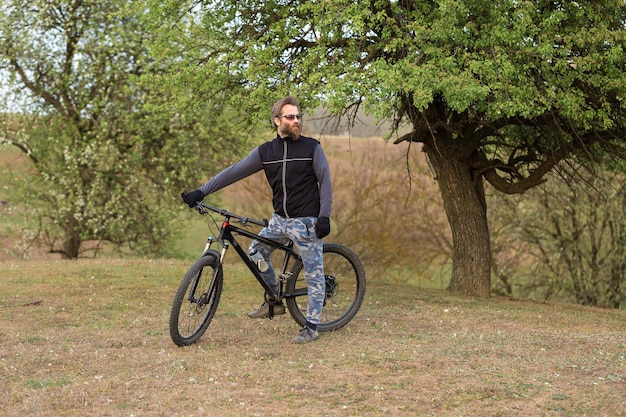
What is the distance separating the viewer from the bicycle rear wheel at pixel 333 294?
743 centimetres

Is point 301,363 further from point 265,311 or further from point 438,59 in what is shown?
point 438,59

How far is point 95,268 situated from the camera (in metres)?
12.4

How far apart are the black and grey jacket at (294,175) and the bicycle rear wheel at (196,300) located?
70cm

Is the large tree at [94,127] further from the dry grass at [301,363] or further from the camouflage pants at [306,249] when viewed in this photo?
the camouflage pants at [306,249]

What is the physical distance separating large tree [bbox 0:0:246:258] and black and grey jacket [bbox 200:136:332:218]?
11.4 meters

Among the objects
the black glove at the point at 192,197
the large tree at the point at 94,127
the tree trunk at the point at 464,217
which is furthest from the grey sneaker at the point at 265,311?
the large tree at the point at 94,127

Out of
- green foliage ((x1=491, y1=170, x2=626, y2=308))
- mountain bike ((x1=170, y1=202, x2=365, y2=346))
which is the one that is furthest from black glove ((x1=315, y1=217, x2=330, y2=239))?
green foliage ((x1=491, y1=170, x2=626, y2=308))

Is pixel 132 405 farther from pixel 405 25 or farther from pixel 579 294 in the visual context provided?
pixel 579 294

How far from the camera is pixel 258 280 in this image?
7270 mm

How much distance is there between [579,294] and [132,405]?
679 inches

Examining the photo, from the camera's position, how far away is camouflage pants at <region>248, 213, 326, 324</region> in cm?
692

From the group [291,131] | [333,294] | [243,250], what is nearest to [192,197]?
[243,250]

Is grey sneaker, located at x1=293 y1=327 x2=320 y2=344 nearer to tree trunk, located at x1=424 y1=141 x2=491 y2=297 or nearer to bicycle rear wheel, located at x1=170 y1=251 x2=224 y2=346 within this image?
bicycle rear wheel, located at x1=170 y1=251 x2=224 y2=346

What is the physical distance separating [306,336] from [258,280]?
710 millimetres
